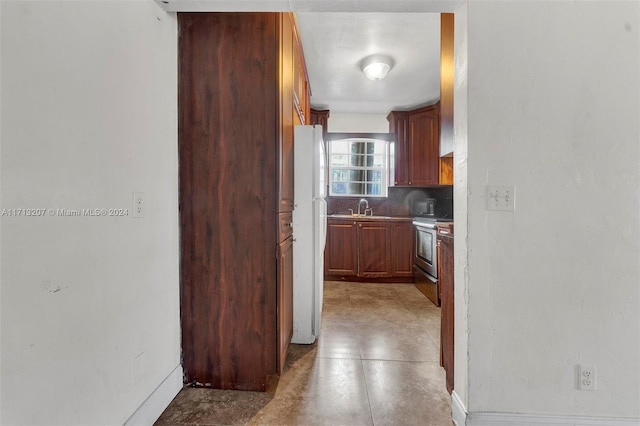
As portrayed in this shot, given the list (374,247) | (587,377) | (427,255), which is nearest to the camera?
(587,377)

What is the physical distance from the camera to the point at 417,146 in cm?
436

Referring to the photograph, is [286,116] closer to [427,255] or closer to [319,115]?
[427,255]

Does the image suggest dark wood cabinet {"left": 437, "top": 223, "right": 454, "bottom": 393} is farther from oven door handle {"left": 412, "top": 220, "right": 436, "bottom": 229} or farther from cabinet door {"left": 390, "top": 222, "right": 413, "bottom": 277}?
cabinet door {"left": 390, "top": 222, "right": 413, "bottom": 277}

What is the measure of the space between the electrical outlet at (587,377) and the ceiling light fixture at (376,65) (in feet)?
9.30

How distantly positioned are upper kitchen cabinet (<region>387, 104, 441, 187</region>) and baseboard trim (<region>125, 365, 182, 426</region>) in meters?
3.72

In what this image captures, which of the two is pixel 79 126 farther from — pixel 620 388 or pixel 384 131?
pixel 384 131

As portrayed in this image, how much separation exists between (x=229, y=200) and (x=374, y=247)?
2.85m

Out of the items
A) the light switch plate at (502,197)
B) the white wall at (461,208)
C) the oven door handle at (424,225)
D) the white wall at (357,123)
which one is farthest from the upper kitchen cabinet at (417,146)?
the light switch plate at (502,197)

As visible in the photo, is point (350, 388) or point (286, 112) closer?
point (350, 388)

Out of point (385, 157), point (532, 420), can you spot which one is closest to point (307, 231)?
point (532, 420)

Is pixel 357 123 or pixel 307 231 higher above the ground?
Answer: pixel 357 123

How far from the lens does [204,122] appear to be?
1735 millimetres

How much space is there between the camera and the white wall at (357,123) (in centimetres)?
485

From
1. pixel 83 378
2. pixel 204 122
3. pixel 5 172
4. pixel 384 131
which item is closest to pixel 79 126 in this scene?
pixel 5 172
